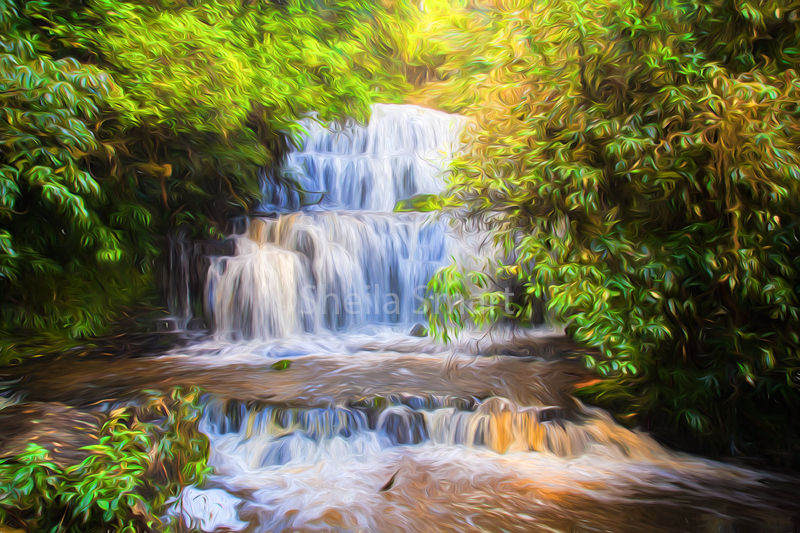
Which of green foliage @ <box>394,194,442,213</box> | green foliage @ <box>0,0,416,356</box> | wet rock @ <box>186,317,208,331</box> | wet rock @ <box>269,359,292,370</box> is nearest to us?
green foliage @ <box>0,0,416,356</box>

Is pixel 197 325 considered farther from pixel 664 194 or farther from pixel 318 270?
pixel 664 194

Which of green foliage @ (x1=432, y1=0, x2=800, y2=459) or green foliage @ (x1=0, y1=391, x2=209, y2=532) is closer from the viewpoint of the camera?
green foliage @ (x1=0, y1=391, x2=209, y2=532)

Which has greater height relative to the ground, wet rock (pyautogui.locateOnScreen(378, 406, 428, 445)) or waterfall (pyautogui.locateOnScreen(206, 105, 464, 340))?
waterfall (pyautogui.locateOnScreen(206, 105, 464, 340))

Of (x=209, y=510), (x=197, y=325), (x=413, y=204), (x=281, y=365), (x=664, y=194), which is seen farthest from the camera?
(x=413, y=204)

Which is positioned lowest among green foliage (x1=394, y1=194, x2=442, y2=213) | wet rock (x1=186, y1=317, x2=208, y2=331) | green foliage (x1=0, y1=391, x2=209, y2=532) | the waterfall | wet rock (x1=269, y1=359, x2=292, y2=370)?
green foliage (x1=0, y1=391, x2=209, y2=532)

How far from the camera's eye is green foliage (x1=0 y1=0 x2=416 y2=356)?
5094 millimetres

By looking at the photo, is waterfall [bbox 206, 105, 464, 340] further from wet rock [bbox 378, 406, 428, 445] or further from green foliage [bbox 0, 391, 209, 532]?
green foliage [bbox 0, 391, 209, 532]

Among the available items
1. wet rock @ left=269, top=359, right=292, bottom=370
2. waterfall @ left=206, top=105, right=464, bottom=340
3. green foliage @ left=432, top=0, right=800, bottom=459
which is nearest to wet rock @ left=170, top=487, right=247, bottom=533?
wet rock @ left=269, top=359, right=292, bottom=370

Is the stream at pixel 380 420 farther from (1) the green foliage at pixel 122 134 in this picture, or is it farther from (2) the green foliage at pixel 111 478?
(1) the green foliage at pixel 122 134

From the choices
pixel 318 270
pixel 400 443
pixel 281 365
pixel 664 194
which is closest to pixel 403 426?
pixel 400 443

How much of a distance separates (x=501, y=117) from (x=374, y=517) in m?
3.86

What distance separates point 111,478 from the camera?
3.57m

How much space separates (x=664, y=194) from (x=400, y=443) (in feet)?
10.7

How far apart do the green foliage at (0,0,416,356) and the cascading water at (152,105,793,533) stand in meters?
1.23
